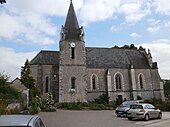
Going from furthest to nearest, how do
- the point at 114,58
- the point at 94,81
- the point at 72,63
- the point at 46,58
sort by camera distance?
the point at 114,58 → the point at 46,58 → the point at 94,81 → the point at 72,63

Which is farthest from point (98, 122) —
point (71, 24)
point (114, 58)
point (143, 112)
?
point (114, 58)

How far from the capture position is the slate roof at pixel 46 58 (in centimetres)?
4167

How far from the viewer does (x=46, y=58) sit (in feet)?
141

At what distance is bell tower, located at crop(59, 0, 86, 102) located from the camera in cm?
3769

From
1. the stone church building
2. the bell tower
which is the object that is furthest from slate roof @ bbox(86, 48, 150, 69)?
the bell tower

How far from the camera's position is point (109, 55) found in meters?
46.0

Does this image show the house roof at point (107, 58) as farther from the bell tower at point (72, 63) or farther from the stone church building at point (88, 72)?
the bell tower at point (72, 63)

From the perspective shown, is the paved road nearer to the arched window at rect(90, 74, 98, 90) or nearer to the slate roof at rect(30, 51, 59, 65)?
the arched window at rect(90, 74, 98, 90)

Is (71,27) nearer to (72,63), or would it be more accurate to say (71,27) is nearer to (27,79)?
(72,63)

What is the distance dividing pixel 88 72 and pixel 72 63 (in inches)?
169

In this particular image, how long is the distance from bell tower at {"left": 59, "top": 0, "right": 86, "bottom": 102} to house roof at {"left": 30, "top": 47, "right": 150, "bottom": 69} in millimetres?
3766

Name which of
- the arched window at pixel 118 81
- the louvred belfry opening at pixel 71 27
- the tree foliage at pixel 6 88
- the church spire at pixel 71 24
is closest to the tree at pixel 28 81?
the louvred belfry opening at pixel 71 27

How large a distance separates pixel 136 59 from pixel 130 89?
7.03 metres

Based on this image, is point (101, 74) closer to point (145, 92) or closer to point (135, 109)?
point (145, 92)
